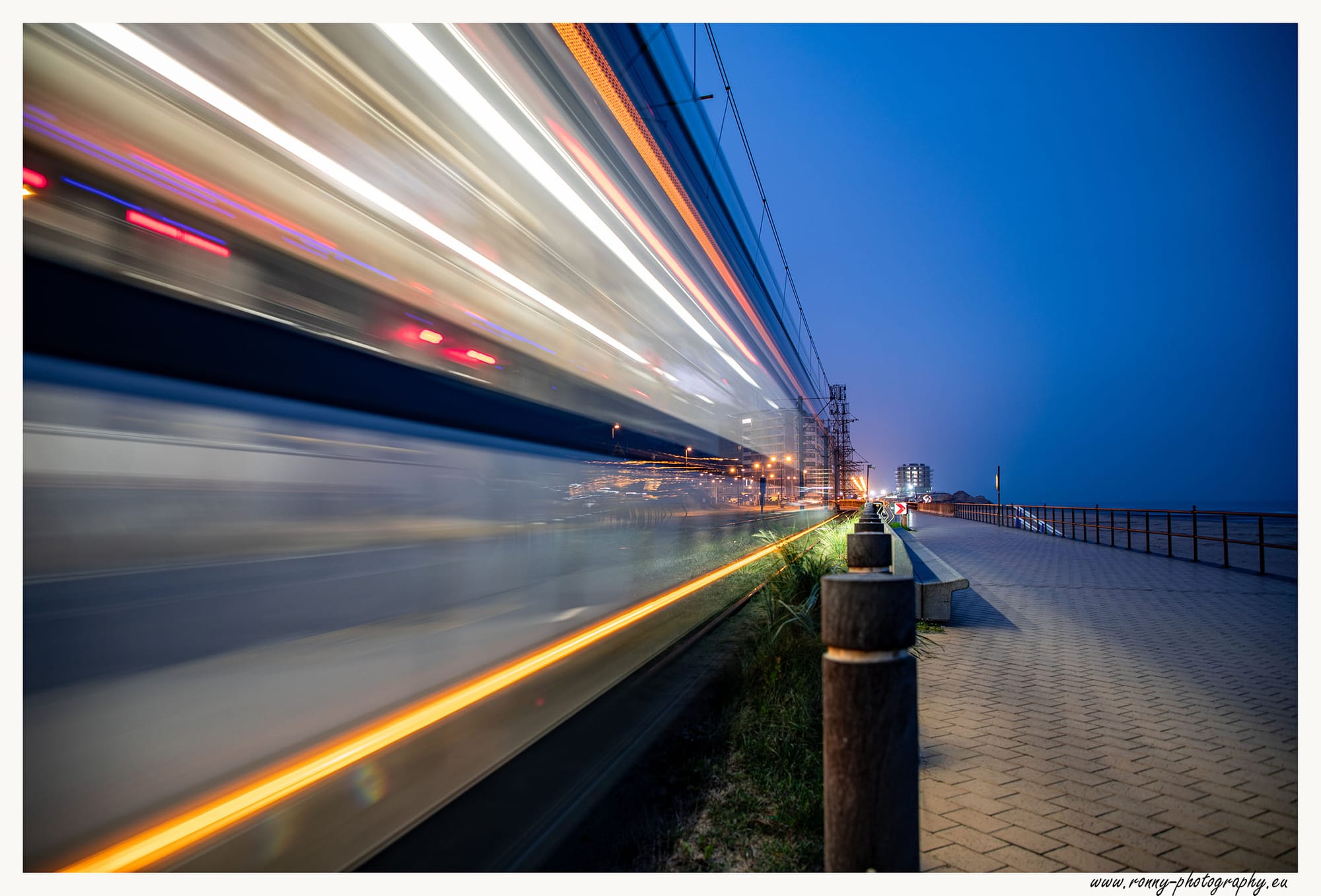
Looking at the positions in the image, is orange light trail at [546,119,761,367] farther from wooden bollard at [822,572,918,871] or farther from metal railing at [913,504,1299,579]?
metal railing at [913,504,1299,579]

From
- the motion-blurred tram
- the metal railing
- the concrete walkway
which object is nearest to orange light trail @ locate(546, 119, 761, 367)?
the motion-blurred tram

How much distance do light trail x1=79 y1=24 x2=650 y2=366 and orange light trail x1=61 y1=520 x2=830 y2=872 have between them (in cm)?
189

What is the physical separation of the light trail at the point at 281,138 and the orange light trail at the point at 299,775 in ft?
6.20

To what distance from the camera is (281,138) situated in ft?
6.57

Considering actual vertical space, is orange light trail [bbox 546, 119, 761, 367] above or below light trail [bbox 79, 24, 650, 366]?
above

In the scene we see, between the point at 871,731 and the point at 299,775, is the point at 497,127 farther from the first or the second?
the point at 871,731

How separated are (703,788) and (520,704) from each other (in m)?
0.95

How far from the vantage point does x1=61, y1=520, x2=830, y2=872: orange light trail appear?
1.61m

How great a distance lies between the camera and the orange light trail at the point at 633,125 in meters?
3.22

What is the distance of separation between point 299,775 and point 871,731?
5.71 feet

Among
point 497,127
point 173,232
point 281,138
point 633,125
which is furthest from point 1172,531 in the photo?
point 173,232

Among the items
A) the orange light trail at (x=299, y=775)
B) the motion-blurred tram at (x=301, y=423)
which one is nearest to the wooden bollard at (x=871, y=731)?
the motion-blurred tram at (x=301, y=423)
